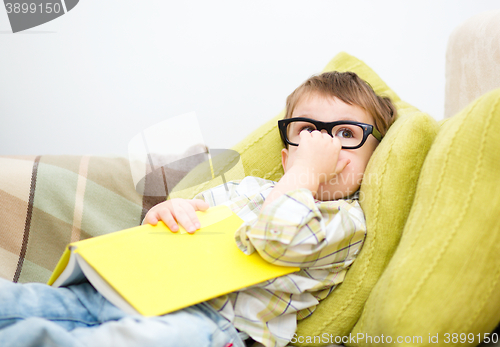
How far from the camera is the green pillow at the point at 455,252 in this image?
0.50 m

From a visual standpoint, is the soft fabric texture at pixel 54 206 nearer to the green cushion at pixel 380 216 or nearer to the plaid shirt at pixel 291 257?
the plaid shirt at pixel 291 257

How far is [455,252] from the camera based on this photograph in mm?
516

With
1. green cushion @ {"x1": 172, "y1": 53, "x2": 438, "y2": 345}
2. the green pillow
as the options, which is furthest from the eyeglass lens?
the green pillow

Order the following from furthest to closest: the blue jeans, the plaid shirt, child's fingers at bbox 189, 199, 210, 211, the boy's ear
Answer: the boy's ear < child's fingers at bbox 189, 199, 210, 211 < the plaid shirt < the blue jeans

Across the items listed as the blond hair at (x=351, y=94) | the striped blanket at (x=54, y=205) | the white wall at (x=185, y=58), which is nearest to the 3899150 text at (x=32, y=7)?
the white wall at (x=185, y=58)

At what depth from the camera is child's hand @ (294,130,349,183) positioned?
0.74 m

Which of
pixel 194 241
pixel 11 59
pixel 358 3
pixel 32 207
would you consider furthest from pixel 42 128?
pixel 358 3

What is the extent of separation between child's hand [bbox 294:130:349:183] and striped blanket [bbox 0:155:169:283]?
51 cm

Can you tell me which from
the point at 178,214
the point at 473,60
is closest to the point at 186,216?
the point at 178,214

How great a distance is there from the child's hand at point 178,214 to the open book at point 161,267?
0.01 metres

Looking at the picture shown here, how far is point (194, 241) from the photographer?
2.11ft

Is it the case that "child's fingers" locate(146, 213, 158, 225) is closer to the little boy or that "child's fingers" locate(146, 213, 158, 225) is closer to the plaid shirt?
the little boy

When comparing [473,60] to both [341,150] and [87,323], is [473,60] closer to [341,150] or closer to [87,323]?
[341,150]

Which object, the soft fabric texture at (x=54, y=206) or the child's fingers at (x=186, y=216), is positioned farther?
the soft fabric texture at (x=54, y=206)
